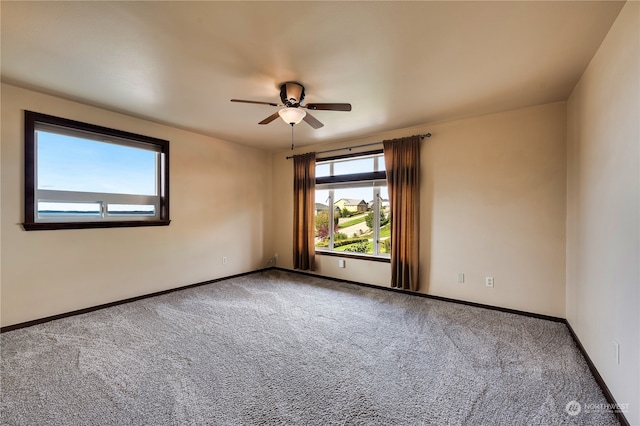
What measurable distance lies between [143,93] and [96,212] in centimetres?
169

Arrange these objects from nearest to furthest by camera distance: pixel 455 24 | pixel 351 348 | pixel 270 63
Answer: pixel 455 24, pixel 270 63, pixel 351 348

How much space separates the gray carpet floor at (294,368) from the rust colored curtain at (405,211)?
2.13ft

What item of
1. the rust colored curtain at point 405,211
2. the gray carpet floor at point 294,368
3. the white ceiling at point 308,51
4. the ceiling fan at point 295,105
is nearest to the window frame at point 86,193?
the white ceiling at point 308,51

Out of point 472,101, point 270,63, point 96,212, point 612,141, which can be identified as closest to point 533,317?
point 612,141

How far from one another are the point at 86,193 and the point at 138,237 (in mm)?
807

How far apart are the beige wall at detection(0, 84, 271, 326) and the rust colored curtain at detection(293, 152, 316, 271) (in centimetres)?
82

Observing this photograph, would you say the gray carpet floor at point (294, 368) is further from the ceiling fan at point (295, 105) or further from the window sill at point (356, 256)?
the ceiling fan at point (295, 105)

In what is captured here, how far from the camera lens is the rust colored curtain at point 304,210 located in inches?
194

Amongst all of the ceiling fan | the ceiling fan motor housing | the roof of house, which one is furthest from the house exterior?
the ceiling fan motor housing

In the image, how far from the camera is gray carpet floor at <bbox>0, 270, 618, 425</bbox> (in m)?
1.64

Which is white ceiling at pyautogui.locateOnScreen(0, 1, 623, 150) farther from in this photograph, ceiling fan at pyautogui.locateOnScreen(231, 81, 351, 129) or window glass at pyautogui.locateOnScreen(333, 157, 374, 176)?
A: window glass at pyautogui.locateOnScreen(333, 157, 374, 176)

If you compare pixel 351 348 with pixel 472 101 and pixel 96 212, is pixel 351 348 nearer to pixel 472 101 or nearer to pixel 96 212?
pixel 472 101

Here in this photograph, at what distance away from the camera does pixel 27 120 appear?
9.20 ft

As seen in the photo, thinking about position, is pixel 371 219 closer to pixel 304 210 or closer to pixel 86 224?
pixel 304 210
